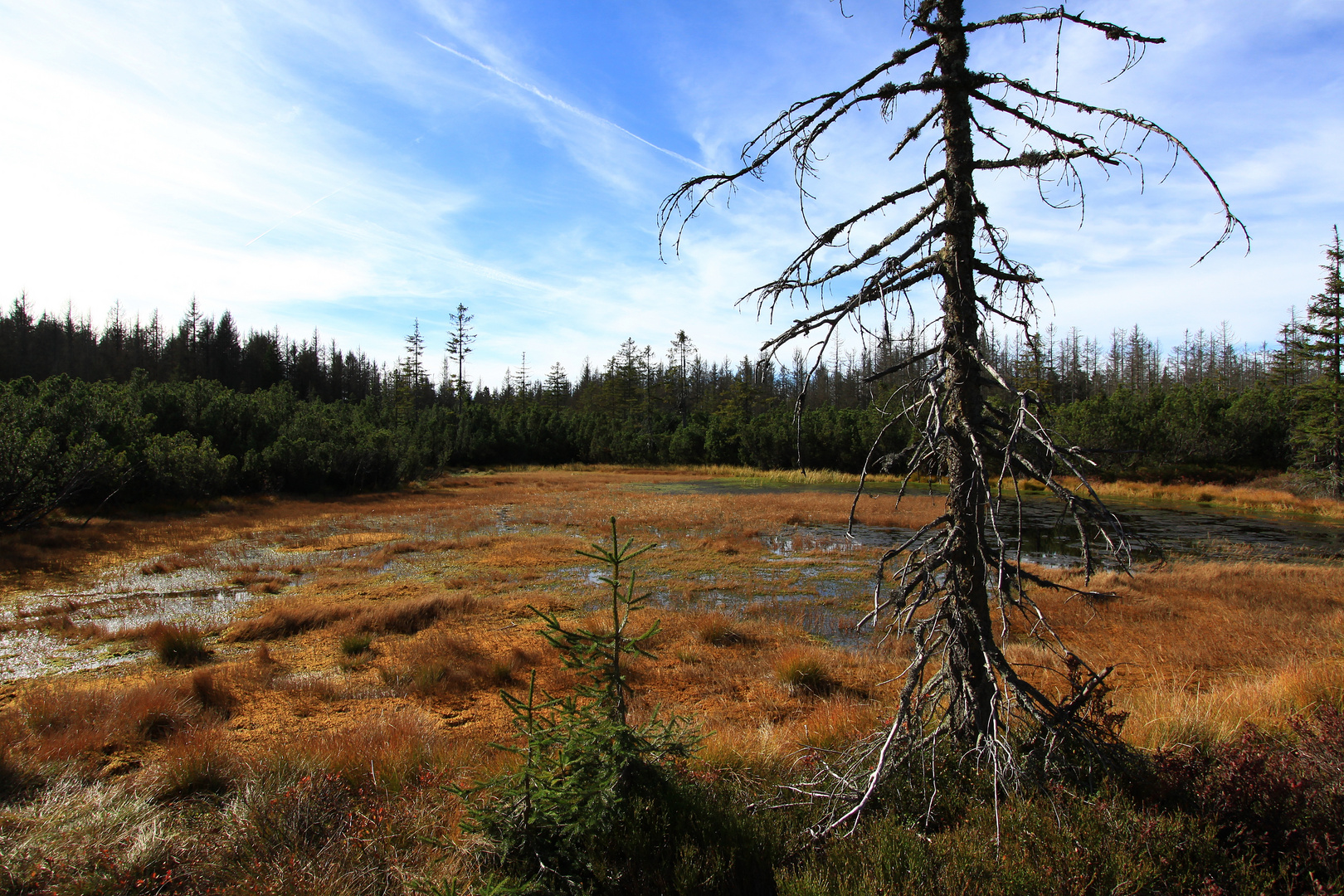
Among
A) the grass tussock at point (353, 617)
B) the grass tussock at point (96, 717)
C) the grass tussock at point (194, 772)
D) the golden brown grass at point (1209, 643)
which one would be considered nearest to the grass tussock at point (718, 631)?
the golden brown grass at point (1209, 643)

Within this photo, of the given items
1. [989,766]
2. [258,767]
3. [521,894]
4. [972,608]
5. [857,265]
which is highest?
[857,265]

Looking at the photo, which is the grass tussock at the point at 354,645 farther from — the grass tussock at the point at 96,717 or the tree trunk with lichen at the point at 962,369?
the tree trunk with lichen at the point at 962,369

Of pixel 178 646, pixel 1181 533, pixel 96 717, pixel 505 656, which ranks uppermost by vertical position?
pixel 96 717

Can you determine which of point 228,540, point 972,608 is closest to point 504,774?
point 972,608

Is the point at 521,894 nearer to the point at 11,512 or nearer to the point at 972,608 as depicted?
the point at 972,608

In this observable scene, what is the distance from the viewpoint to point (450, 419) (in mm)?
62156

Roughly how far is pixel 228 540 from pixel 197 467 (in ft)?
28.3

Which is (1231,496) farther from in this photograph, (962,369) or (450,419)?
(450,419)

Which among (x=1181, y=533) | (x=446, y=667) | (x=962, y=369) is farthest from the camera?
(x=1181, y=533)

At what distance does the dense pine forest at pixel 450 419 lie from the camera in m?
18.4

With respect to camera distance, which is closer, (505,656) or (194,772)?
(194,772)

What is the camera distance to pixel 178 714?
253 inches

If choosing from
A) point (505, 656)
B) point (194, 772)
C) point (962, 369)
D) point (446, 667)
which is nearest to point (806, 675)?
point (505, 656)

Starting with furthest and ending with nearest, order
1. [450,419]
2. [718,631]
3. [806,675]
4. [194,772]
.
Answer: [450,419], [718,631], [806,675], [194,772]
